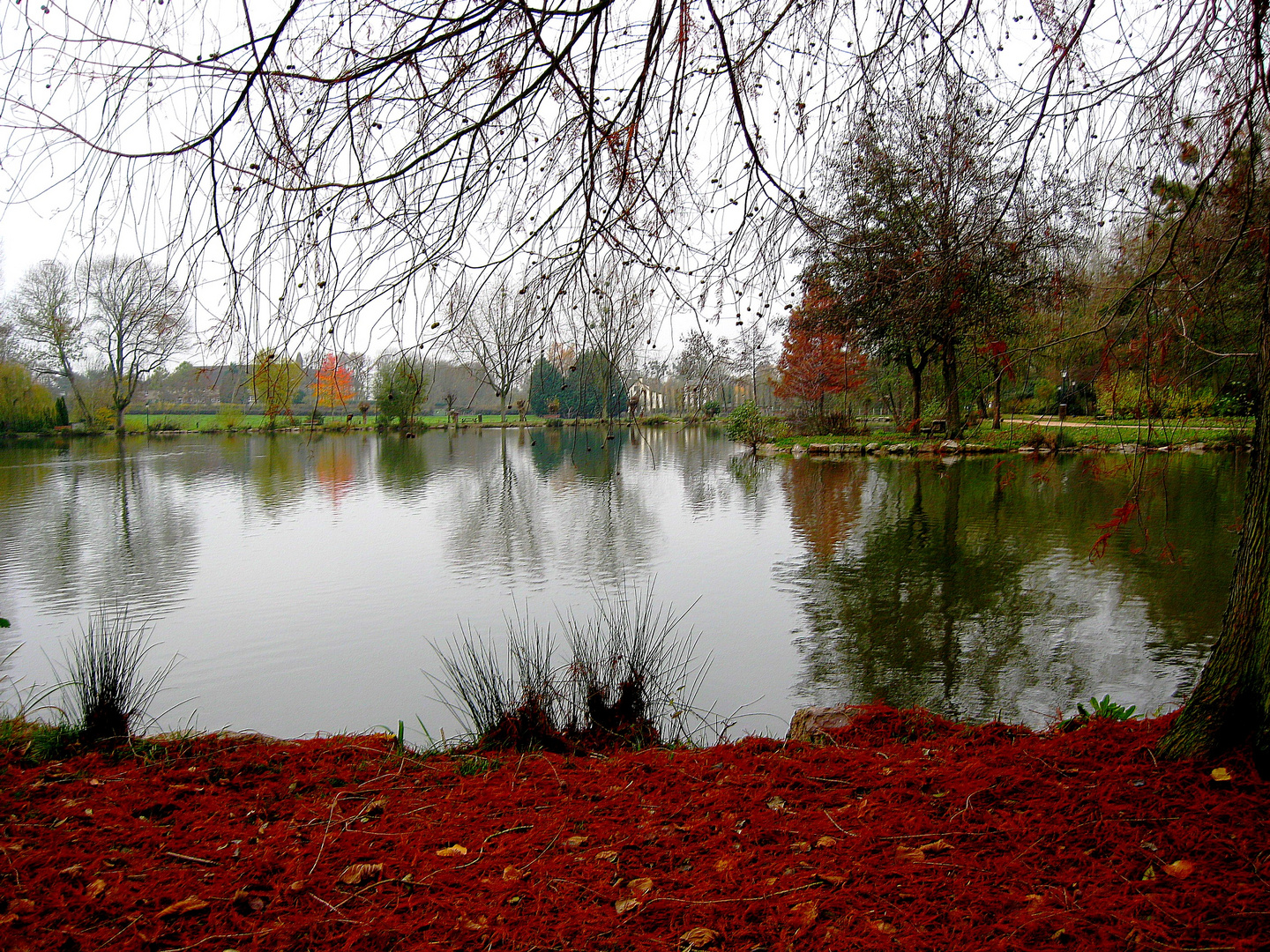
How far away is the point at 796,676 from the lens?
18.1 ft

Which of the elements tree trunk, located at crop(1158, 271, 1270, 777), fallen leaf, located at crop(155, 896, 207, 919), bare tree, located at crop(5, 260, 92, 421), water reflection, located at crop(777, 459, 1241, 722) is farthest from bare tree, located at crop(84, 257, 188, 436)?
tree trunk, located at crop(1158, 271, 1270, 777)

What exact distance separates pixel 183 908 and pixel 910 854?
212 centimetres

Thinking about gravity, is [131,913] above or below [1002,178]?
below

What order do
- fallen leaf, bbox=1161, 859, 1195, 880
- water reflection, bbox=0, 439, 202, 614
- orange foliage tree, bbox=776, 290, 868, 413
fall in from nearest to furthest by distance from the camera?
fallen leaf, bbox=1161, 859, 1195, 880
water reflection, bbox=0, 439, 202, 614
orange foliage tree, bbox=776, 290, 868, 413

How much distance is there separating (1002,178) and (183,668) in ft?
21.8

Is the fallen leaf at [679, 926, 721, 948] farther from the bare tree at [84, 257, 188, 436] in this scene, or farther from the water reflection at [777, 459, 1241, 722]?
the bare tree at [84, 257, 188, 436]

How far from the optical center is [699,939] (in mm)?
1919

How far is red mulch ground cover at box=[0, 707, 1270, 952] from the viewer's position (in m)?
1.95

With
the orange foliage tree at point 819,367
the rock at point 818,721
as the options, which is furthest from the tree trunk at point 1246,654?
the orange foliage tree at point 819,367

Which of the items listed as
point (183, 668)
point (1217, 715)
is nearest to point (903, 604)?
point (1217, 715)

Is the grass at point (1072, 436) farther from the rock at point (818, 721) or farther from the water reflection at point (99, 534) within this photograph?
the water reflection at point (99, 534)

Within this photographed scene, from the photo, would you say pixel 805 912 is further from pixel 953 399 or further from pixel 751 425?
pixel 751 425

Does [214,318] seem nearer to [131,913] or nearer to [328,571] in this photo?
[131,913]

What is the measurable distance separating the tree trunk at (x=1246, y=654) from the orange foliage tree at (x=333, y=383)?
315cm
